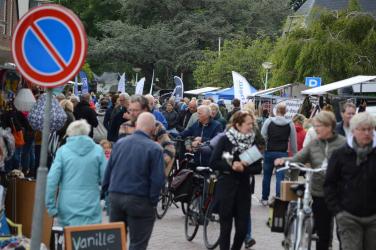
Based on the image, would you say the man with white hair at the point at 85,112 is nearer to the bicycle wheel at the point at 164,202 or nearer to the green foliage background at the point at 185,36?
the bicycle wheel at the point at 164,202

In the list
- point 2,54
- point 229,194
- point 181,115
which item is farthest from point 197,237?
point 181,115

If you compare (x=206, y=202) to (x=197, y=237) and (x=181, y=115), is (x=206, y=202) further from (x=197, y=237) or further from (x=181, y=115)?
(x=181, y=115)

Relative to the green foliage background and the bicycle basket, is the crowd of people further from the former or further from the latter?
the green foliage background

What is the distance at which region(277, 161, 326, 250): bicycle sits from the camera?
9.59m

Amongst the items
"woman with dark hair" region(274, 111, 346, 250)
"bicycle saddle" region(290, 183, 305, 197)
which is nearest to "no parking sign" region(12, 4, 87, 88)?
"woman with dark hair" region(274, 111, 346, 250)

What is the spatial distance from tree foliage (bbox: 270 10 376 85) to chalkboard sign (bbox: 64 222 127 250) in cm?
3060

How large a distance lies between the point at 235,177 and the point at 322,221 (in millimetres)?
1080

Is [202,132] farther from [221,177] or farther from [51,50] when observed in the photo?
[51,50]

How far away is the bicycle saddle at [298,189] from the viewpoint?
9.85 m

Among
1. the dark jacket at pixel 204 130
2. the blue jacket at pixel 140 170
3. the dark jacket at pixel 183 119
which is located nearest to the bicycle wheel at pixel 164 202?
the dark jacket at pixel 204 130

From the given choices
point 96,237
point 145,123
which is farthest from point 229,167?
point 96,237

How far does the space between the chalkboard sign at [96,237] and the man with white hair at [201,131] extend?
5.37 m

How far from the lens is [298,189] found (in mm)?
9891

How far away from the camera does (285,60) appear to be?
41250mm
